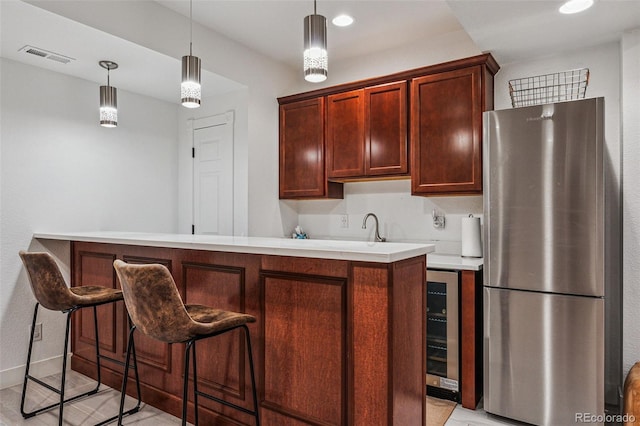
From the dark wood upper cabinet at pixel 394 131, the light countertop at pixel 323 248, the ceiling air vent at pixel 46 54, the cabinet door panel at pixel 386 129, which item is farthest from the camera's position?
the cabinet door panel at pixel 386 129

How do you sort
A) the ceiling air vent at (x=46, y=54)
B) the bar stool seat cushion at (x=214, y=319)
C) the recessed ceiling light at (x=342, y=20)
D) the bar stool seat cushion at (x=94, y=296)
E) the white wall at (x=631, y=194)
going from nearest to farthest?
the bar stool seat cushion at (x=214, y=319)
the bar stool seat cushion at (x=94, y=296)
the white wall at (x=631, y=194)
the ceiling air vent at (x=46, y=54)
the recessed ceiling light at (x=342, y=20)

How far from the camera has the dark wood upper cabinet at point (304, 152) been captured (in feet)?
12.3

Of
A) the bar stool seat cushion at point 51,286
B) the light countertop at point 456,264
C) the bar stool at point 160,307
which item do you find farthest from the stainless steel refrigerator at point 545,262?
the bar stool seat cushion at point 51,286

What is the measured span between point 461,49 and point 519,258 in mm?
1897

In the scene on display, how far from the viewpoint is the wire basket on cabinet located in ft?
9.25

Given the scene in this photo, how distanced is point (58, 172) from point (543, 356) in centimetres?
367

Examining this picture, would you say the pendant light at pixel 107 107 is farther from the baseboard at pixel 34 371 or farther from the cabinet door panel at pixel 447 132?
the cabinet door panel at pixel 447 132

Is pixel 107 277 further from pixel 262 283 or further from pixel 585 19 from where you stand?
pixel 585 19

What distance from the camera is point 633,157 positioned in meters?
2.52

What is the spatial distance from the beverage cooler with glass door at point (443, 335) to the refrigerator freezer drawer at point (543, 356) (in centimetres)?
22

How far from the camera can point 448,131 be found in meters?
3.06

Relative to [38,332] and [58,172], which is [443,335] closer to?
[38,332]

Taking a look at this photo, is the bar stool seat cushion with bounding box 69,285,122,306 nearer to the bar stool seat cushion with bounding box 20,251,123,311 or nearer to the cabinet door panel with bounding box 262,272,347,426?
the bar stool seat cushion with bounding box 20,251,123,311

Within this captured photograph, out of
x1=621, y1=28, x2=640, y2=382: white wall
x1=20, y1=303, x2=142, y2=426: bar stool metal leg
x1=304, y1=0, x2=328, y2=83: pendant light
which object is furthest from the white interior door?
x1=621, y1=28, x2=640, y2=382: white wall
